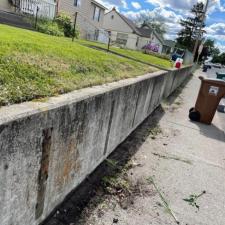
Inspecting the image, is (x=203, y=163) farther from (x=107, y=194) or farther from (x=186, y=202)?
(x=107, y=194)

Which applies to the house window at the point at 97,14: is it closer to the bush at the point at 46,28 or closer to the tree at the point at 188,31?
the bush at the point at 46,28

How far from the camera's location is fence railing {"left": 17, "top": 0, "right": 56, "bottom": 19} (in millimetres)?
19031

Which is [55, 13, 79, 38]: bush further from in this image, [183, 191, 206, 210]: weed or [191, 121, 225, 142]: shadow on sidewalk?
[183, 191, 206, 210]: weed

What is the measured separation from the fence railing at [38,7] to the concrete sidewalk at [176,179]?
1429 centimetres

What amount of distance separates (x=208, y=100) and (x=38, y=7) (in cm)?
1422

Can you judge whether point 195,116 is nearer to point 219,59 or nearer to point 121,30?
point 121,30

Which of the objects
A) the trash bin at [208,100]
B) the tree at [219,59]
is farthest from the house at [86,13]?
the tree at [219,59]

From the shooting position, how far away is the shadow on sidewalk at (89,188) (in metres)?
3.53

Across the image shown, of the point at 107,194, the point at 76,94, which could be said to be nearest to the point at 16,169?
the point at 76,94

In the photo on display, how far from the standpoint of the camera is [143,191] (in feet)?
14.6

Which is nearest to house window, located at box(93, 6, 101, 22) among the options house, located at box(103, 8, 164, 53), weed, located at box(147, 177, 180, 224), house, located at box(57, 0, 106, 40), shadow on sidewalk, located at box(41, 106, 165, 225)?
house, located at box(57, 0, 106, 40)

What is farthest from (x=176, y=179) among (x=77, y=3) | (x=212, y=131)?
(x=77, y=3)

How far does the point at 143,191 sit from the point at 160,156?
5.41 ft

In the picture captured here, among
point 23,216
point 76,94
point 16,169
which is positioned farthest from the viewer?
point 76,94
